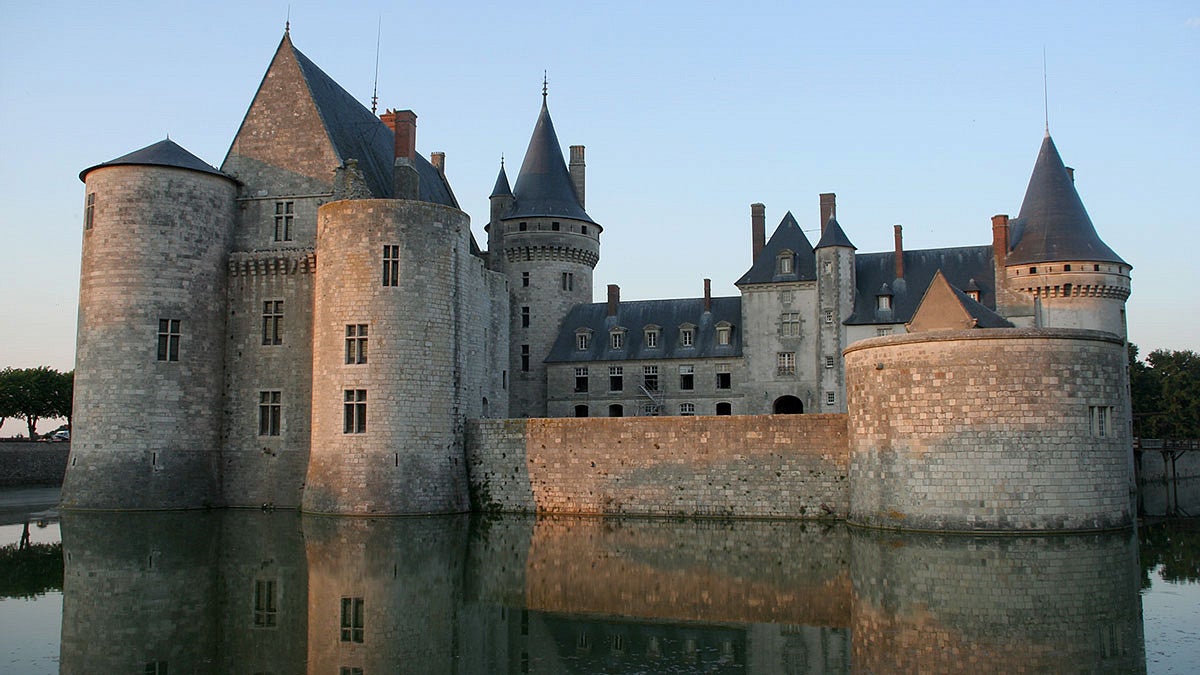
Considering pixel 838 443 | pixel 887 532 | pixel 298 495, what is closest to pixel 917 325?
pixel 838 443

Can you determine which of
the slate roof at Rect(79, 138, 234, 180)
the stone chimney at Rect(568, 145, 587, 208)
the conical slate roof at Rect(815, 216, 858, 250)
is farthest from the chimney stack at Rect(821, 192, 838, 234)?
the slate roof at Rect(79, 138, 234, 180)

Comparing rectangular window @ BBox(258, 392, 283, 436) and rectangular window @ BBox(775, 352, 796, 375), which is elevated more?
rectangular window @ BBox(775, 352, 796, 375)

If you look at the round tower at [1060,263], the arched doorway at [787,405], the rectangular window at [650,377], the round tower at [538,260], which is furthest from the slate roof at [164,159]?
the round tower at [1060,263]

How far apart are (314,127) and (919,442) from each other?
60.3ft

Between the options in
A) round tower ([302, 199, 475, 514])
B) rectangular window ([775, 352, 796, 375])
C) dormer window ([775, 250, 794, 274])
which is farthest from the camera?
dormer window ([775, 250, 794, 274])

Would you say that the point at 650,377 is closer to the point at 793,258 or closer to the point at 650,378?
the point at 650,378

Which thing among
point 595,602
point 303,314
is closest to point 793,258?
point 303,314

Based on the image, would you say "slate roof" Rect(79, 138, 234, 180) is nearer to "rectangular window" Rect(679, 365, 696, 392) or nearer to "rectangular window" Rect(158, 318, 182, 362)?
"rectangular window" Rect(158, 318, 182, 362)

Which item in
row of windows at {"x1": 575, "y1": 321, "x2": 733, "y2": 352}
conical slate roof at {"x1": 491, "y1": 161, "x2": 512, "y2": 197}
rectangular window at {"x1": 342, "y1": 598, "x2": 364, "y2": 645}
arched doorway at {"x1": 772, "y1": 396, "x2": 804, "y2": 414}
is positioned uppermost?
conical slate roof at {"x1": 491, "y1": 161, "x2": 512, "y2": 197}

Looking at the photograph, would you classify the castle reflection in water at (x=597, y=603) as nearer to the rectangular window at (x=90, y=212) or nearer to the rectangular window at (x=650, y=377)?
the rectangular window at (x=90, y=212)

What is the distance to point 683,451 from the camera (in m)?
23.7

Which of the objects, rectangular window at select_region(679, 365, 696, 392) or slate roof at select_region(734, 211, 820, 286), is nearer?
slate roof at select_region(734, 211, 820, 286)

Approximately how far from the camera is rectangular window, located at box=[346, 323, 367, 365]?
24484 millimetres

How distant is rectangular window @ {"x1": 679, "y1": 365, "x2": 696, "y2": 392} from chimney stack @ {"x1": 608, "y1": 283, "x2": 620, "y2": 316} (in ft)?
13.6
